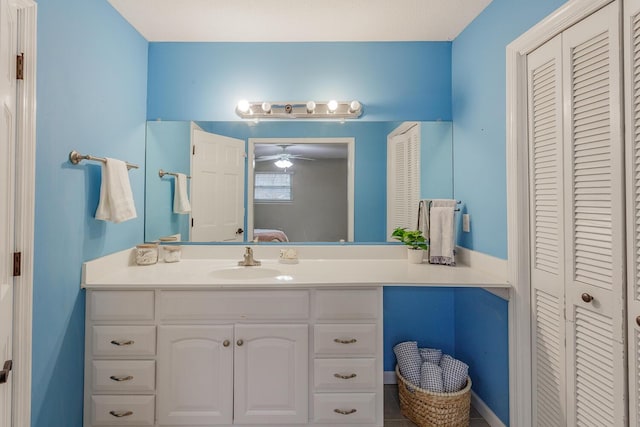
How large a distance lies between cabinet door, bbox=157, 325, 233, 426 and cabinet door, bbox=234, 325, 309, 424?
72 mm

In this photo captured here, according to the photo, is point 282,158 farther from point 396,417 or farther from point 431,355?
point 396,417

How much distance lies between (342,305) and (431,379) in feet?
2.30

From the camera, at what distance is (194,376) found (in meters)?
1.64

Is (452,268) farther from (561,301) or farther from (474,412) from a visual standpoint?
(474,412)

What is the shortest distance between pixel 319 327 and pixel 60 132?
1.48 meters

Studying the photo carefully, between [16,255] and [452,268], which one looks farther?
[452,268]

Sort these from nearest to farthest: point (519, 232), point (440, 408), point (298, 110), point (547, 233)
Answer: point (547, 233) → point (519, 232) → point (440, 408) → point (298, 110)

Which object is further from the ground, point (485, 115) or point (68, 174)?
point (485, 115)

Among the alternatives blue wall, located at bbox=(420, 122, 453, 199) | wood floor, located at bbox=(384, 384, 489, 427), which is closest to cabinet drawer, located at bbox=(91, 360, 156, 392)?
wood floor, located at bbox=(384, 384, 489, 427)

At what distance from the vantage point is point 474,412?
6.47 feet

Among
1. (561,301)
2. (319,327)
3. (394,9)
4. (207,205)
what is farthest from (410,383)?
(394,9)

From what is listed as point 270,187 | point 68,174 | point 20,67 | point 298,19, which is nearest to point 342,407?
point 270,187

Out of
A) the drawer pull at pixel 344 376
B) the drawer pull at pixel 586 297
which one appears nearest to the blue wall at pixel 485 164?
the drawer pull at pixel 586 297

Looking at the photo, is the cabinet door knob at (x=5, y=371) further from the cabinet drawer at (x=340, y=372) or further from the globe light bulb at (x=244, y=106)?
the globe light bulb at (x=244, y=106)
